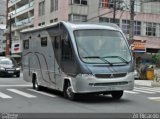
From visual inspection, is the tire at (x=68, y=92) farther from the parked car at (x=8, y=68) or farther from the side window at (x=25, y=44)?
the parked car at (x=8, y=68)

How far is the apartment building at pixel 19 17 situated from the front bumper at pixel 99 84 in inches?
2475

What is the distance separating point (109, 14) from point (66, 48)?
5038 cm

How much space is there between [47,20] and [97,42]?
54.5m

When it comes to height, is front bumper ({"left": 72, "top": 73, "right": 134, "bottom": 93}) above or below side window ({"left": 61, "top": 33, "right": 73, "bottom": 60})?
below

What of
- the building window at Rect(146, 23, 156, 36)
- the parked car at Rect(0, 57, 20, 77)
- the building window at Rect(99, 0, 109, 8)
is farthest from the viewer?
the building window at Rect(146, 23, 156, 36)

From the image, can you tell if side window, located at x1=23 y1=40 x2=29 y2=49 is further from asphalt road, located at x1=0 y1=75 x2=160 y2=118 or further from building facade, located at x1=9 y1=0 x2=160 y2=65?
building facade, located at x1=9 y1=0 x2=160 y2=65

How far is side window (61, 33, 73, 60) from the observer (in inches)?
631

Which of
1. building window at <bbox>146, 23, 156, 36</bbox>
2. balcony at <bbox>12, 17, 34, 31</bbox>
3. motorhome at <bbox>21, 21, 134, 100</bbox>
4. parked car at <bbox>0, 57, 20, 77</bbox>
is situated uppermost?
balcony at <bbox>12, 17, 34, 31</bbox>

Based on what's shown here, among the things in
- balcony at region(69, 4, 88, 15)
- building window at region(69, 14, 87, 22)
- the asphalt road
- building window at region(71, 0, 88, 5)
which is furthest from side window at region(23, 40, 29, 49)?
building window at region(71, 0, 88, 5)

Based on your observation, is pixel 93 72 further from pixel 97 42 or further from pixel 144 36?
pixel 144 36

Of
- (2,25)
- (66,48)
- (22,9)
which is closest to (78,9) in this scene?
(22,9)

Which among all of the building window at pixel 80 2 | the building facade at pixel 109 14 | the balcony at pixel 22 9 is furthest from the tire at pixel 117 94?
the balcony at pixel 22 9

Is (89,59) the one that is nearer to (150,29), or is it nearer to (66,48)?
(66,48)

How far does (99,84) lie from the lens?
15164mm
